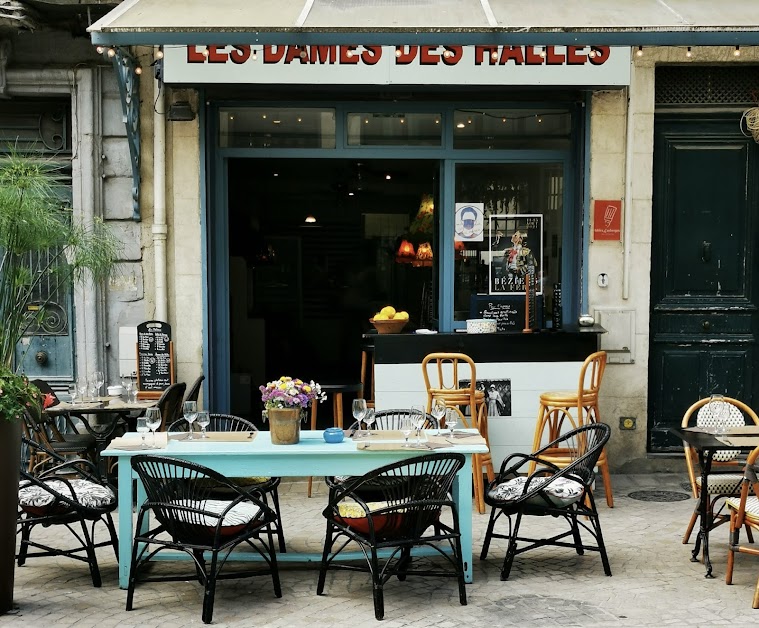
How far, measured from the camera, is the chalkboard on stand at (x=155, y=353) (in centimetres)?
973

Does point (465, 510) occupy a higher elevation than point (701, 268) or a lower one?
lower

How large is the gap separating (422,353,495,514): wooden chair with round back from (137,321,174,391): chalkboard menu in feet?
8.31

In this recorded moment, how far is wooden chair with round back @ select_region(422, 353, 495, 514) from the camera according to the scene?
336 inches

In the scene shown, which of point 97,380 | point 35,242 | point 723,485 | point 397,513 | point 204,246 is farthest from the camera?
point 204,246

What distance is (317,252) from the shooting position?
1562 centimetres

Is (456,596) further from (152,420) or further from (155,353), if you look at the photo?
(155,353)

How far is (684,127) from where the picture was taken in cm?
1012

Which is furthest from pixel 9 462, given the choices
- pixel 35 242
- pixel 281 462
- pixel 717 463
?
pixel 717 463

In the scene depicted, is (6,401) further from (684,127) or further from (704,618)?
(684,127)

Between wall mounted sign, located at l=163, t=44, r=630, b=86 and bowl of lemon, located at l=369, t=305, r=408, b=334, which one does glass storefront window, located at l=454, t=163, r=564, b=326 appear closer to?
bowl of lemon, located at l=369, t=305, r=408, b=334

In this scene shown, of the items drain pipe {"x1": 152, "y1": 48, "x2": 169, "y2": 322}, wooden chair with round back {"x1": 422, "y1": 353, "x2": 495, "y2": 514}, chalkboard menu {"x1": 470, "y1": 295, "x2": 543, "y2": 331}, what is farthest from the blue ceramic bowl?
drain pipe {"x1": 152, "y1": 48, "x2": 169, "y2": 322}

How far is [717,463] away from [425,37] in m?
3.83

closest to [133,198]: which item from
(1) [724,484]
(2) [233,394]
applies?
(2) [233,394]

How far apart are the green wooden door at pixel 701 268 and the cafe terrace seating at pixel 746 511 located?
3.62 metres
